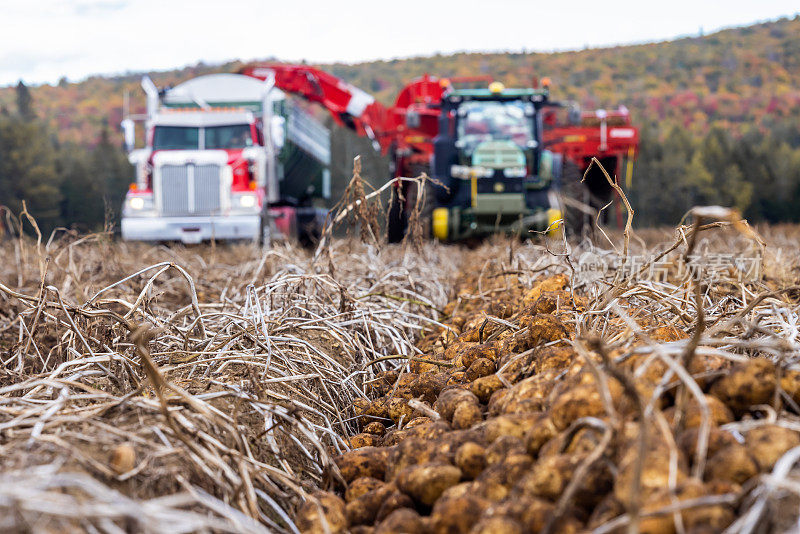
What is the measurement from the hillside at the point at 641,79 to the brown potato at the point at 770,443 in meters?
57.1

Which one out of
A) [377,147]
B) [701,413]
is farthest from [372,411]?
[377,147]

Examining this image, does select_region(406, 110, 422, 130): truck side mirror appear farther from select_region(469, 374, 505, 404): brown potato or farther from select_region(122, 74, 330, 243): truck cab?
select_region(469, 374, 505, 404): brown potato

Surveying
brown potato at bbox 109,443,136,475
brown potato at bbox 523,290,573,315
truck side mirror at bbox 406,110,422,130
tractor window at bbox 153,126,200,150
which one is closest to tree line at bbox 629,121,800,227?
truck side mirror at bbox 406,110,422,130

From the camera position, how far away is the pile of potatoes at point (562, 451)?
3.82 ft

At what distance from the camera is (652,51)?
74.2 meters

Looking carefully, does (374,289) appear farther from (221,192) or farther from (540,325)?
(221,192)

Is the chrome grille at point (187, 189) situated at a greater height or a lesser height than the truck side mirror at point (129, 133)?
lesser

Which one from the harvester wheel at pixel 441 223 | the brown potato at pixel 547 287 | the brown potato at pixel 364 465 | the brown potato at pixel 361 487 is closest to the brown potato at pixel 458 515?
the brown potato at pixel 361 487

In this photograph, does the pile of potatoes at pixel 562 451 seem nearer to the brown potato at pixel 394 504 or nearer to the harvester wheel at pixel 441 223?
the brown potato at pixel 394 504

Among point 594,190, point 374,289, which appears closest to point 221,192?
point 594,190

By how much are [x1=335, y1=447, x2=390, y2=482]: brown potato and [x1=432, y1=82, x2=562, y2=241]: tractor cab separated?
8.01 m

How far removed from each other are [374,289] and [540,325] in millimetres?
1707

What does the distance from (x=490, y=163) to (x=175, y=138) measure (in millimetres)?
5156

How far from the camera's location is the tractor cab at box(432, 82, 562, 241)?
32.6 feet
